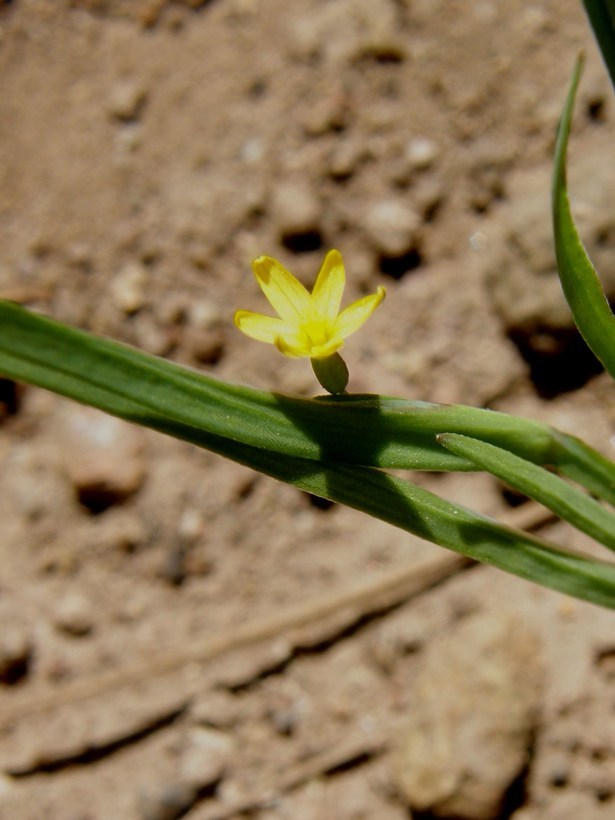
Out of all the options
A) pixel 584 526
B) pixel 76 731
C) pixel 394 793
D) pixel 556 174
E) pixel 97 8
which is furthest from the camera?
pixel 97 8

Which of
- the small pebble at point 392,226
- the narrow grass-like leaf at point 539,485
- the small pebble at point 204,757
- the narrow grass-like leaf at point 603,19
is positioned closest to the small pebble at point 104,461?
the small pebble at point 204,757

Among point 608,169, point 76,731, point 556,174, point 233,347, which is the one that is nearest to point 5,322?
point 556,174

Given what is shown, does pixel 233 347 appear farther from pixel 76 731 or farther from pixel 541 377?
pixel 76 731

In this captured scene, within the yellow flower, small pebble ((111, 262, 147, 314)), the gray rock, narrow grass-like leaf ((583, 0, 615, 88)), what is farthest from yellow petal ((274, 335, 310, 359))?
small pebble ((111, 262, 147, 314))

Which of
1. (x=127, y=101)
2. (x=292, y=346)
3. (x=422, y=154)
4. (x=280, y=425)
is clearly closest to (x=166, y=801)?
(x=280, y=425)

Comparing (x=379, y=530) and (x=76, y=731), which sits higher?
(x=379, y=530)

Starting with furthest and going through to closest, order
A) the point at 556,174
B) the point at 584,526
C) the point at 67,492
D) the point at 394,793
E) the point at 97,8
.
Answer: the point at 97,8 < the point at 67,492 < the point at 394,793 < the point at 584,526 < the point at 556,174

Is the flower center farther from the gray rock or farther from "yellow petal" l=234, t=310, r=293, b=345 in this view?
the gray rock
